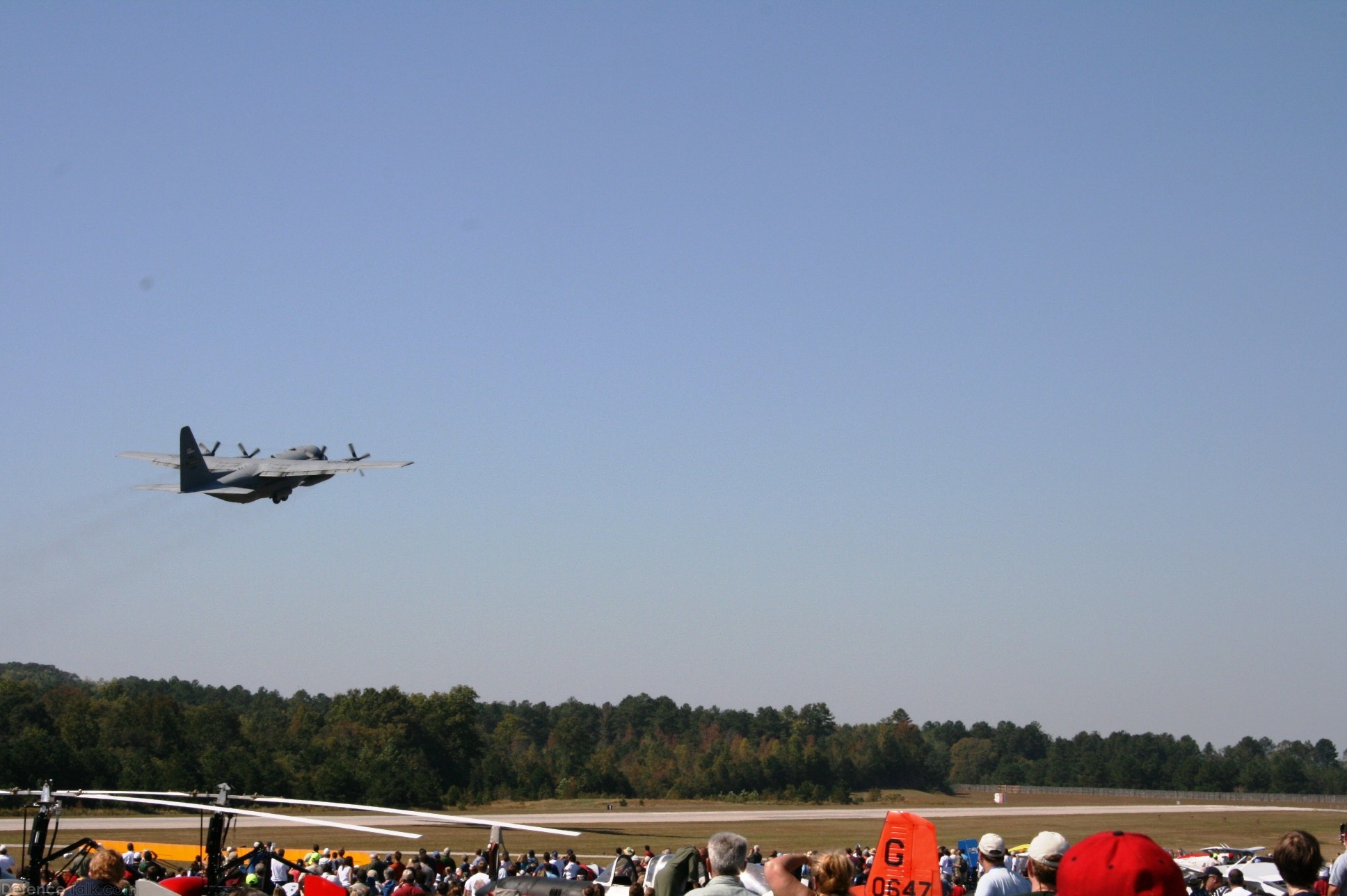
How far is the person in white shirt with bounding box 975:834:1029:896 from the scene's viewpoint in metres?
7.89

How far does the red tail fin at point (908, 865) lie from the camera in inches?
439

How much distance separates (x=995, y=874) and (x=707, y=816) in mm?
62958

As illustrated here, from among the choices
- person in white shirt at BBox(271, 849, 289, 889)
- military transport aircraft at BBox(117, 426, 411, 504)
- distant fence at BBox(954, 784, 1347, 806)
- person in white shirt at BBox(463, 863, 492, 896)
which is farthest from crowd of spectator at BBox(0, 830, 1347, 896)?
distant fence at BBox(954, 784, 1347, 806)

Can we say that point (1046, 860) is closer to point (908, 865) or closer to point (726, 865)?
point (726, 865)

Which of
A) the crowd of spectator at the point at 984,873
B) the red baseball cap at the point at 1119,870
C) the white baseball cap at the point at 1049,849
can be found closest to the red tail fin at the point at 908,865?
the crowd of spectator at the point at 984,873

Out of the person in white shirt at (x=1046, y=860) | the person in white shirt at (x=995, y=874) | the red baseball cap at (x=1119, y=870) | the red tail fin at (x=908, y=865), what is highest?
the red baseball cap at (x=1119, y=870)

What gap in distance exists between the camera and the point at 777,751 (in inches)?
3991

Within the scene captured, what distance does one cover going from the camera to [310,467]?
42.8 m

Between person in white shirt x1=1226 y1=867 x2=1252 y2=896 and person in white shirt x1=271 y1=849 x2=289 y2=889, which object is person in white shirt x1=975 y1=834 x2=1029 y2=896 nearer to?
person in white shirt x1=1226 y1=867 x2=1252 y2=896

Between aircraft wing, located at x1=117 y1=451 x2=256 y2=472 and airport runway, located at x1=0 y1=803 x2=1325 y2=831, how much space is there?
12.1 m

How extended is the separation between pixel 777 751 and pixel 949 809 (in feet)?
81.6

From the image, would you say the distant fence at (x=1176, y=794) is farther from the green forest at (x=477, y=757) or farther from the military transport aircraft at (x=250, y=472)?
the military transport aircraft at (x=250, y=472)

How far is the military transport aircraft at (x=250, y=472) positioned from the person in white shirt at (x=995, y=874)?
1424 inches

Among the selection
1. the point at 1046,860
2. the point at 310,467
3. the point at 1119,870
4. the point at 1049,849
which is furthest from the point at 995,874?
the point at 310,467
